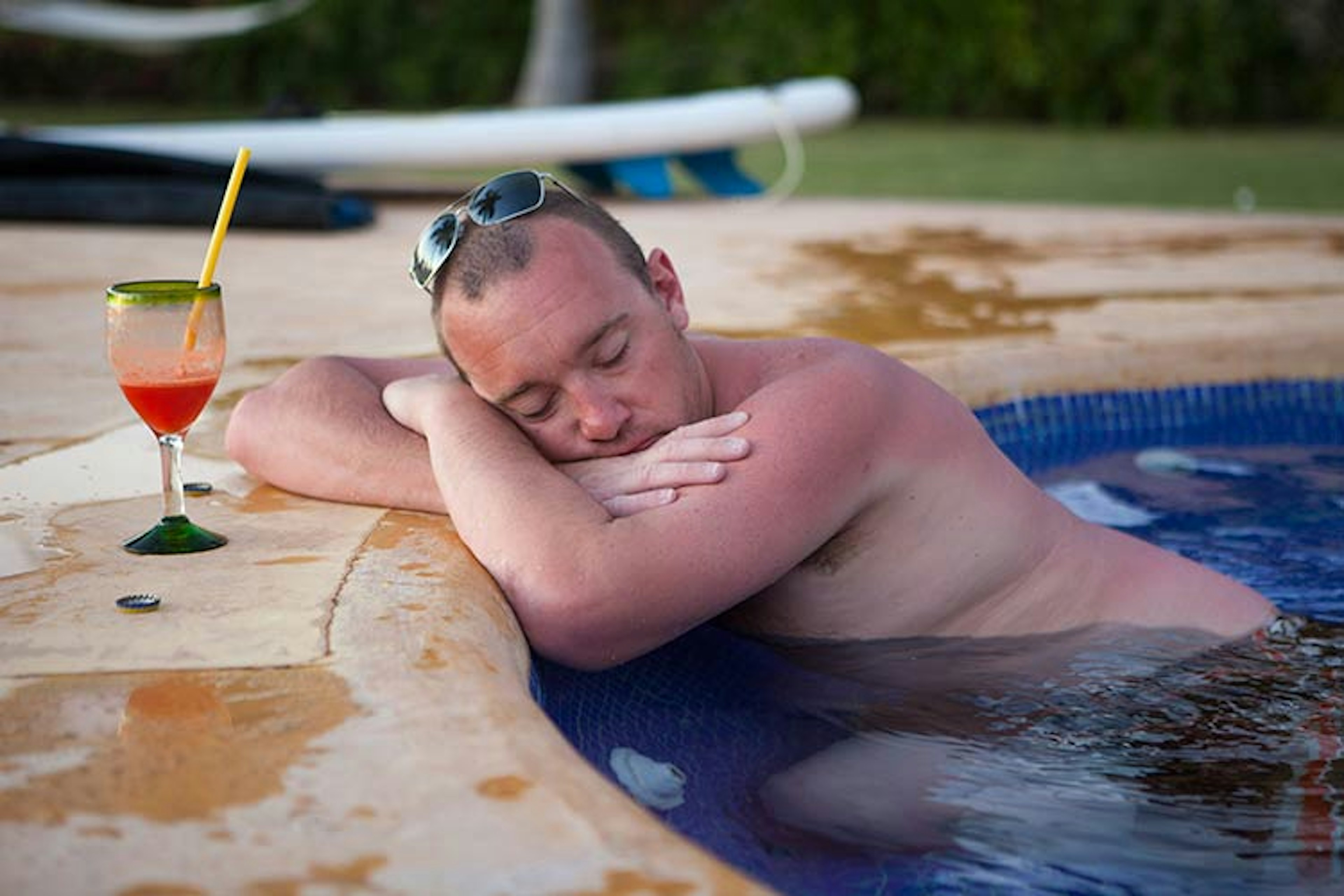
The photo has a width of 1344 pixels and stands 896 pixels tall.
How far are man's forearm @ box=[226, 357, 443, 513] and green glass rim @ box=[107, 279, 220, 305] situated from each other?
454 mm

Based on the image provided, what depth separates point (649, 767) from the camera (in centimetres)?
241

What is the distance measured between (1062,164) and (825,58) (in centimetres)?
363

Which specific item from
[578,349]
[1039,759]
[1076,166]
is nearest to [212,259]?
[578,349]

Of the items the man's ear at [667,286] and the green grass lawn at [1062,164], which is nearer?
the man's ear at [667,286]

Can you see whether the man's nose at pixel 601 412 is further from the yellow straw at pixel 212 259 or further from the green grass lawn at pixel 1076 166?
the green grass lawn at pixel 1076 166

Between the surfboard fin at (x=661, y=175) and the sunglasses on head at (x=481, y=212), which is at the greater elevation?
the sunglasses on head at (x=481, y=212)

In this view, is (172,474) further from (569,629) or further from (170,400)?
(569,629)

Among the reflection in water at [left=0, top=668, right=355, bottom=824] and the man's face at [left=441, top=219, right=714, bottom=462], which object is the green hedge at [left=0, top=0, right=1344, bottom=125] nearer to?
the man's face at [left=441, top=219, right=714, bottom=462]

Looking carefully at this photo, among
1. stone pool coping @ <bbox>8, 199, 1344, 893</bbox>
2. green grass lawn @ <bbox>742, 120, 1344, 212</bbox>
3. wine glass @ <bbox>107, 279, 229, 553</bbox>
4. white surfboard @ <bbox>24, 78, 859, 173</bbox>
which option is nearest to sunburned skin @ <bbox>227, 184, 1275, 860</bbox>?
stone pool coping @ <bbox>8, 199, 1344, 893</bbox>

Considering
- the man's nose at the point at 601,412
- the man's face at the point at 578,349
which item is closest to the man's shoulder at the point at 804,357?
the man's face at the point at 578,349

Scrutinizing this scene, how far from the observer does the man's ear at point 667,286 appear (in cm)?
241

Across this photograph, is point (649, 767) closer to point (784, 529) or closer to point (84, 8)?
A: point (784, 529)

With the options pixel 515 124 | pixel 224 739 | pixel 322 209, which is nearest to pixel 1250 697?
pixel 224 739

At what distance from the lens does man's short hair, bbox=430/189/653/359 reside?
2.27 metres
